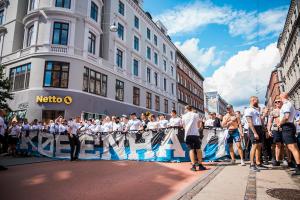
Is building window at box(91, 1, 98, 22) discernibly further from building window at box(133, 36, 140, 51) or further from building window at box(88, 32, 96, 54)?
building window at box(133, 36, 140, 51)

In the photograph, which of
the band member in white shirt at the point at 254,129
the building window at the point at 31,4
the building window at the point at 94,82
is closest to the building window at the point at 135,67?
the building window at the point at 94,82

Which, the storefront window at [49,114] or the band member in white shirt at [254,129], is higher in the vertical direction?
the storefront window at [49,114]

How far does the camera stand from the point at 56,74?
1862cm

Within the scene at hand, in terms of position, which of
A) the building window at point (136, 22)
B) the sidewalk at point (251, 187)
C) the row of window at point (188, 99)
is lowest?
the sidewalk at point (251, 187)

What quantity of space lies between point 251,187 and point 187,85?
4502 cm

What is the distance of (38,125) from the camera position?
14.3m

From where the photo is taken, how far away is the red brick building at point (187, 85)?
43938 millimetres

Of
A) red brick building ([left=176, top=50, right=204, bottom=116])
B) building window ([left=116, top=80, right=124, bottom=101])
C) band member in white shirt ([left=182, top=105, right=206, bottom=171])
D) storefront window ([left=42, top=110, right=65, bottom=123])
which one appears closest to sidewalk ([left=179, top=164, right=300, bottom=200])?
band member in white shirt ([left=182, top=105, right=206, bottom=171])

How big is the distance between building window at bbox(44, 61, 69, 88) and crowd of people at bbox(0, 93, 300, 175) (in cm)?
510

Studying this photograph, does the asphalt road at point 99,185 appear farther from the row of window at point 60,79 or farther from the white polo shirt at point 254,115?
the row of window at point 60,79

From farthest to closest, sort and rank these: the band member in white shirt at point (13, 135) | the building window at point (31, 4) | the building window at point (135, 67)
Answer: the building window at point (135, 67), the building window at point (31, 4), the band member in white shirt at point (13, 135)

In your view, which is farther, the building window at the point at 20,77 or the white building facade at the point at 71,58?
the building window at the point at 20,77

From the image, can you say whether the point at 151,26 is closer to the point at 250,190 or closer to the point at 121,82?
the point at 121,82

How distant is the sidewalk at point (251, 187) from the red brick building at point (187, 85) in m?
36.7
